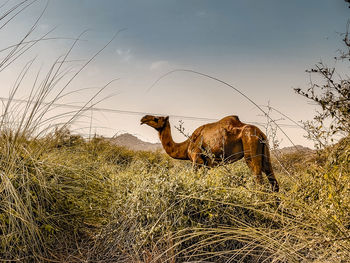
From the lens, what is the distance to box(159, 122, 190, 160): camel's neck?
267 inches

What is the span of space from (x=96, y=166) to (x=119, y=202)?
0.43m

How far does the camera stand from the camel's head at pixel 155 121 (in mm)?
6801

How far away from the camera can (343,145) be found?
271 cm

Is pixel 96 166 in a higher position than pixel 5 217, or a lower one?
higher

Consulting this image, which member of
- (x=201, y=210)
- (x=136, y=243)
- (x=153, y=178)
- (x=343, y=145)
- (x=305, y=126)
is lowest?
(x=136, y=243)

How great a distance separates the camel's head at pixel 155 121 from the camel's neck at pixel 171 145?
107mm

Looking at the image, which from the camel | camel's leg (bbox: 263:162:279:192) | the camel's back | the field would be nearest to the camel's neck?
the camel

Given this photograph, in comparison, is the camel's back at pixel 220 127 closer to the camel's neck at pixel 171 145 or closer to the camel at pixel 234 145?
the camel at pixel 234 145

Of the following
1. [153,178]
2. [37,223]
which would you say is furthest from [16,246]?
[153,178]

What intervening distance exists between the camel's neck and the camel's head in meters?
0.11

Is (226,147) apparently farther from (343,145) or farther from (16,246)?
(16,246)

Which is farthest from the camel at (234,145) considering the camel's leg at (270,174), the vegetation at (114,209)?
the vegetation at (114,209)

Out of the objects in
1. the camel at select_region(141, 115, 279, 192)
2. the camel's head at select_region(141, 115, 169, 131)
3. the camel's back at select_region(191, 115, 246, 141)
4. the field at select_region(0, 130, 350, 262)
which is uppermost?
the camel's head at select_region(141, 115, 169, 131)

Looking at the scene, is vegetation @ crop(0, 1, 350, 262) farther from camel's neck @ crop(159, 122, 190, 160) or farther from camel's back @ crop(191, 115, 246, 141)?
camel's neck @ crop(159, 122, 190, 160)
